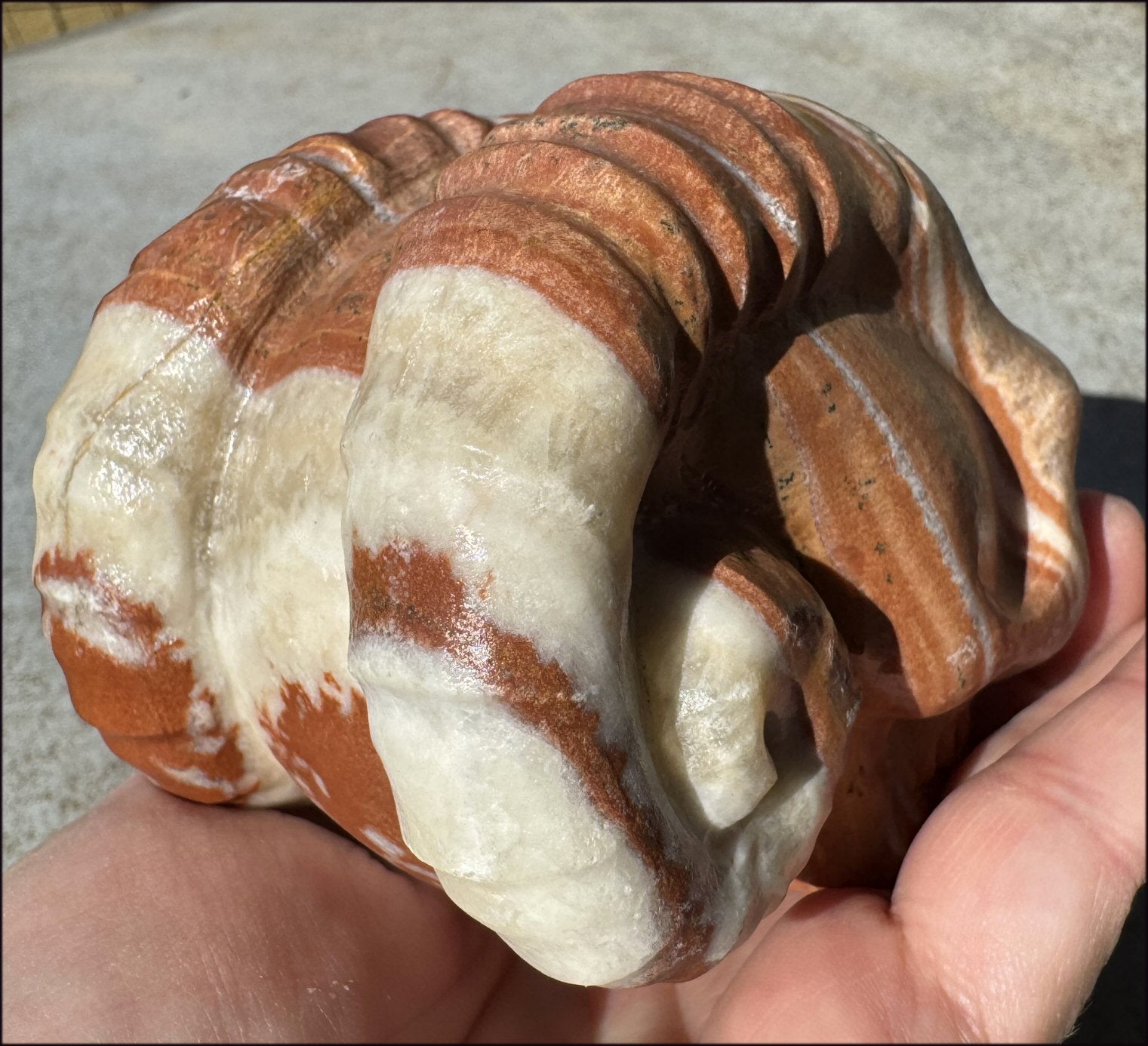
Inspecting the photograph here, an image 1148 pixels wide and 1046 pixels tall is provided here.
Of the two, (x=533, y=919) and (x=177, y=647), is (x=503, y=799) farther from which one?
(x=177, y=647)

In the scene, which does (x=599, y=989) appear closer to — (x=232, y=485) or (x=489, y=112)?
(x=232, y=485)

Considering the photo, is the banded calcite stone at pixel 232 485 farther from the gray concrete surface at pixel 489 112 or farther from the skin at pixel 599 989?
the gray concrete surface at pixel 489 112

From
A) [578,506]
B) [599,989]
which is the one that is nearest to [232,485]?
[578,506]

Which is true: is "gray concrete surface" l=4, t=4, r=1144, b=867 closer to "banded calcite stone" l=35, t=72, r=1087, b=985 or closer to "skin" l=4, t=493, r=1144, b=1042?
"skin" l=4, t=493, r=1144, b=1042

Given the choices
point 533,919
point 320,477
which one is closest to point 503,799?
point 533,919

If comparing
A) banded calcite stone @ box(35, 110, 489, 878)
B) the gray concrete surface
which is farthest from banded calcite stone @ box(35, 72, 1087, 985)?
the gray concrete surface
